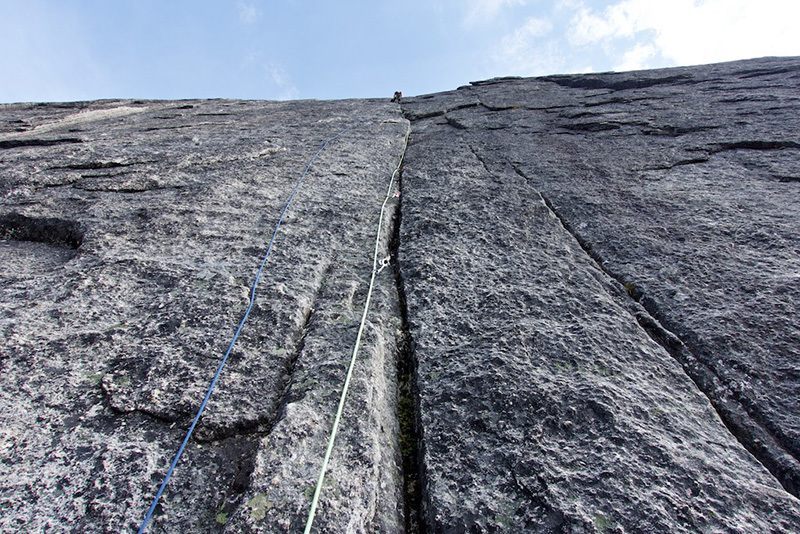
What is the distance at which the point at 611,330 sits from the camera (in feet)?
9.70

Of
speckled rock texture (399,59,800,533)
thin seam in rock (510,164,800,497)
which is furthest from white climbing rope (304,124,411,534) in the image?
thin seam in rock (510,164,800,497)

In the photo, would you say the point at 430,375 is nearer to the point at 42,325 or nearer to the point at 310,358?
the point at 310,358

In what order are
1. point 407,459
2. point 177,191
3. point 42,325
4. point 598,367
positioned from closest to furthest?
point 407,459
point 598,367
point 42,325
point 177,191

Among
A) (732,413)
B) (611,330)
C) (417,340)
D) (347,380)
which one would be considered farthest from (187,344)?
(732,413)

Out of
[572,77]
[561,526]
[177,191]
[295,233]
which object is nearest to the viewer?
[561,526]

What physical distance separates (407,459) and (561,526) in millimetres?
839

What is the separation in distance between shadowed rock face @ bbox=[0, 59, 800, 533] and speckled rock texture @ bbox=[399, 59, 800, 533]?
0.7 inches

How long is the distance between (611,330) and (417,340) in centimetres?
137

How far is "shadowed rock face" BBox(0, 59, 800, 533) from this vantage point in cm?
204

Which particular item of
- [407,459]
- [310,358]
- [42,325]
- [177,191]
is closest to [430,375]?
[407,459]

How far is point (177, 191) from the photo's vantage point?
493 cm

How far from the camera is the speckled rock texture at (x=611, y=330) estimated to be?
79.7 inches

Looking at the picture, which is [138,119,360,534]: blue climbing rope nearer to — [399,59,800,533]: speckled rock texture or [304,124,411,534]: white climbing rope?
[304,124,411,534]: white climbing rope

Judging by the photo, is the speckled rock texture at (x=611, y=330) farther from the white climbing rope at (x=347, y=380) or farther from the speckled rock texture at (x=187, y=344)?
the speckled rock texture at (x=187, y=344)
